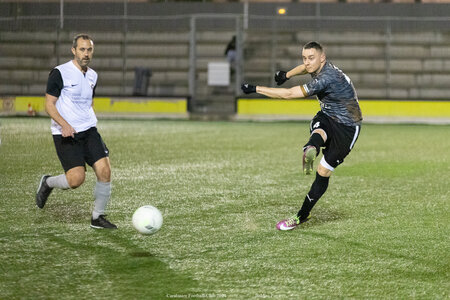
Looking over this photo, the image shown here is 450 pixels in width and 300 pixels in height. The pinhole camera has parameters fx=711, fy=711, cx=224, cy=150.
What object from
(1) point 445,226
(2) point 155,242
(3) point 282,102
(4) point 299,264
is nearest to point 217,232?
(2) point 155,242

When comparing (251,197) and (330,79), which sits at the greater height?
(330,79)

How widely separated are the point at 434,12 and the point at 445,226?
803 inches

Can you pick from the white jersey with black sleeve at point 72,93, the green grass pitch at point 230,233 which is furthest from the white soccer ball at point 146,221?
the white jersey with black sleeve at point 72,93

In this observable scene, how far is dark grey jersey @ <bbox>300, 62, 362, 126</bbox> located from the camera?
6.75 meters

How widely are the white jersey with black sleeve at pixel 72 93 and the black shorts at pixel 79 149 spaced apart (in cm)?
8

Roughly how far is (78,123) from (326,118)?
8.02 feet

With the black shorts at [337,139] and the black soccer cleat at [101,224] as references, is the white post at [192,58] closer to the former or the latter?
the black shorts at [337,139]

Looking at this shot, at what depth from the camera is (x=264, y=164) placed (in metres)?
12.0

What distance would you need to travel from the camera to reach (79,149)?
6941mm

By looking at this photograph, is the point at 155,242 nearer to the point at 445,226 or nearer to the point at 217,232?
the point at 217,232

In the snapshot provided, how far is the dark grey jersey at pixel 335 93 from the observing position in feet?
22.2

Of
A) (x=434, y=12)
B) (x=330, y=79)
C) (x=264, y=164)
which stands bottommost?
(x=264, y=164)

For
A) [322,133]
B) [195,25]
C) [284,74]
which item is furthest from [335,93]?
[195,25]

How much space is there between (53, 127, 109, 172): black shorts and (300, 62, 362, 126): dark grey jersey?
81.5 inches
